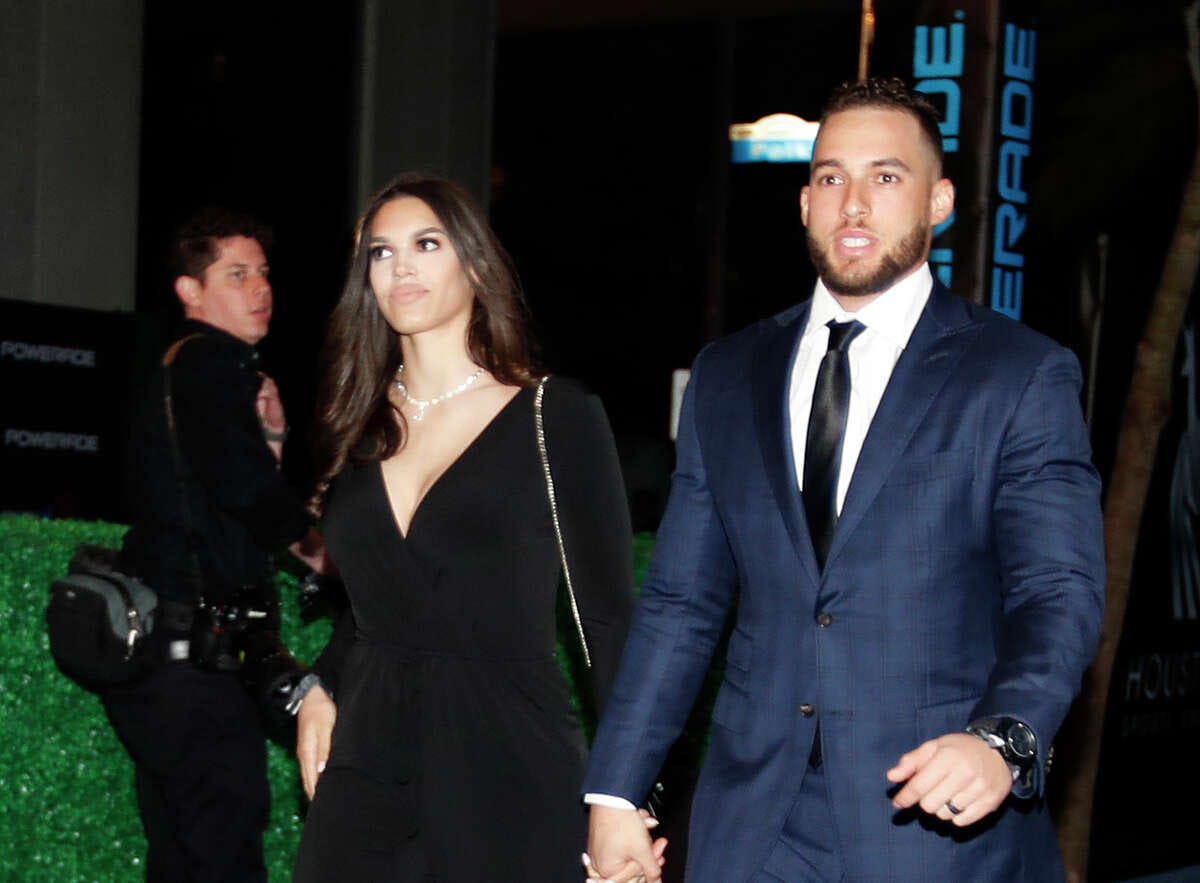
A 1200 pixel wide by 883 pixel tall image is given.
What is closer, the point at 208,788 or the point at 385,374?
the point at 385,374

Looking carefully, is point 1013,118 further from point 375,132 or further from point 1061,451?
point 375,132

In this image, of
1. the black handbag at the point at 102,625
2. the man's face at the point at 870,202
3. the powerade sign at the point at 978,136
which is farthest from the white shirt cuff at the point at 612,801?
the powerade sign at the point at 978,136

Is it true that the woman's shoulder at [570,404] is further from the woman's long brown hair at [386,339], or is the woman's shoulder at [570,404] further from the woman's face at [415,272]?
the woman's face at [415,272]

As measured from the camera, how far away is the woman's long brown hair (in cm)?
420

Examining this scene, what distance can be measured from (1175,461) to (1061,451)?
718cm

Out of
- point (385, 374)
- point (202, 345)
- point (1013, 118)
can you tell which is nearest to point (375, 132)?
point (1013, 118)

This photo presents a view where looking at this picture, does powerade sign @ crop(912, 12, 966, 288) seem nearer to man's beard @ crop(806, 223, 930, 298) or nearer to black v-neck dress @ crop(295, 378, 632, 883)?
black v-neck dress @ crop(295, 378, 632, 883)

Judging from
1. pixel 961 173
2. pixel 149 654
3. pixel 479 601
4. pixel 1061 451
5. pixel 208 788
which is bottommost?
pixel 208 788

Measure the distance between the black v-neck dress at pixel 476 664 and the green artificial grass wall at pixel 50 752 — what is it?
2.08 meters

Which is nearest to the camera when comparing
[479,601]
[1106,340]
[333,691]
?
[479,601]

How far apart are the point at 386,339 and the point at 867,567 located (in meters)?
1.62

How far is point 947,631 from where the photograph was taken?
124 inches

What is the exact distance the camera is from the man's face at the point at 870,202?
11.0 ft

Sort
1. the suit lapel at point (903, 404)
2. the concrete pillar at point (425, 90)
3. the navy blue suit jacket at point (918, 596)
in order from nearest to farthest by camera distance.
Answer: the navy blue suit jacket at point (918, 596)
the suit lapel at point (903, 404)
the concrete pillar at point (425, 90)
